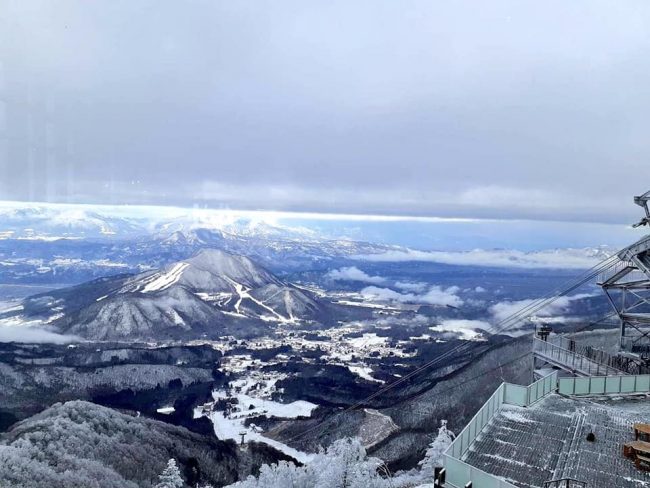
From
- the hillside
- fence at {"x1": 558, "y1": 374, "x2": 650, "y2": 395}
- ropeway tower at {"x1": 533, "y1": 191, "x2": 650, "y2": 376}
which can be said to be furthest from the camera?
the hillside

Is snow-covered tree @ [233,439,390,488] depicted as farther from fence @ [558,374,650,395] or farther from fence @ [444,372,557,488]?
fence @ [558,374,650,395]

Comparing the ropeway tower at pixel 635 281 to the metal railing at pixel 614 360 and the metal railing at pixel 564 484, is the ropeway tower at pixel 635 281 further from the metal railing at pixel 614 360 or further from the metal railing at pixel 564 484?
the metal railing at pixel 564 484

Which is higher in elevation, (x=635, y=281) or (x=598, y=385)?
(x=635, y=281)

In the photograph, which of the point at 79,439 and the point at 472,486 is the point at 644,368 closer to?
the point at 472,486

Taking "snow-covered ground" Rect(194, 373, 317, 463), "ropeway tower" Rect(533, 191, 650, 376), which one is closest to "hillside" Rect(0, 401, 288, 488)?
"snow-covered ground" Rect(194, 373, 317, 463)

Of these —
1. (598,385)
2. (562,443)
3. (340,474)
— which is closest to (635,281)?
(598,385)

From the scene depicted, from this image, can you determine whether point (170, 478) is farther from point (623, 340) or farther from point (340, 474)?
point (623, 340)

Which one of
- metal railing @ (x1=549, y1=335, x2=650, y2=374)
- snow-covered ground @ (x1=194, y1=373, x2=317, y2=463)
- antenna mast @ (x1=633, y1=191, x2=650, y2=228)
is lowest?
snow-covered ground @ (x1=194, y1=373, x2=317, y2=463)

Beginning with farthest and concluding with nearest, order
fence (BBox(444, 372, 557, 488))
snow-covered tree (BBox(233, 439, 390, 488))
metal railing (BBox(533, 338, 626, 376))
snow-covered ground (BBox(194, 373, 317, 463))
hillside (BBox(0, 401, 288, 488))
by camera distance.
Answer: snow-covered ground (BBox(194, 373, 317, 463)) → hillside (BBox(0, 401, 288, 488)) → snow-covered tree (BBox(233, 439, 390, 488)) → metal railing (BBox(533, 338, 626, 376)) → fence (BBox(444, 372, 557, 488))

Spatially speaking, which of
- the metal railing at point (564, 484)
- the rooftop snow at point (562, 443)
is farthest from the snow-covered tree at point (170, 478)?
the metal railing at point (564, 484)
